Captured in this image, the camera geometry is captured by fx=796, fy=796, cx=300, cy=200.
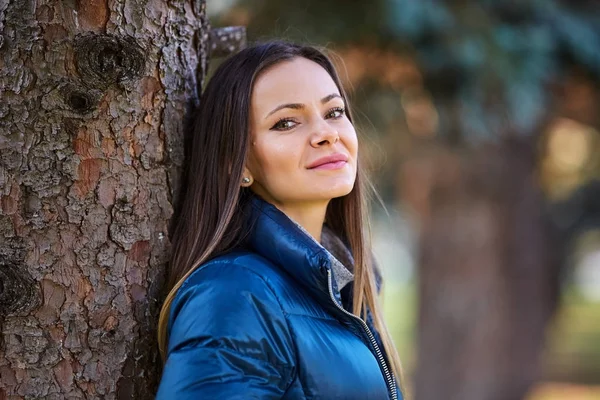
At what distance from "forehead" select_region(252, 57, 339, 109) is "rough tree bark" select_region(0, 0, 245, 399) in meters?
0.34

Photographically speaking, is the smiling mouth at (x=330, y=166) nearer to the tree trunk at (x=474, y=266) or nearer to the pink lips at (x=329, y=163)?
the pink lips at (x=329, y=163)

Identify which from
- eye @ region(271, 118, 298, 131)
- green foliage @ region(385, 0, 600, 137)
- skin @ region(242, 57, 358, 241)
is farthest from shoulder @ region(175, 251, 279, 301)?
green foliage @ region(385, 0, 600, 137)

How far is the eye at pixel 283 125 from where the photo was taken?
221cm

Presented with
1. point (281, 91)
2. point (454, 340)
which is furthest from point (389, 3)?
point (454, 340)

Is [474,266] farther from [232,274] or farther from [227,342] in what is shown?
[227,342]

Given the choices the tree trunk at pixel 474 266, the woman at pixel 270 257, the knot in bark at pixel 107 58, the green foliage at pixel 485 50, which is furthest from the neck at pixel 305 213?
the tree trunk at pixel 474 266

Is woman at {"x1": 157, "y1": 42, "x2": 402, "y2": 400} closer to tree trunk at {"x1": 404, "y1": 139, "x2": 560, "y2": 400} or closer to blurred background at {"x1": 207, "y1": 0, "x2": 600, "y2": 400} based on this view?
blurred background at {"x1": 207, "y1": 0, "x2": 600, "y2": 400}

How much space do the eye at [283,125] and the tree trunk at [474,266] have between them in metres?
4.69

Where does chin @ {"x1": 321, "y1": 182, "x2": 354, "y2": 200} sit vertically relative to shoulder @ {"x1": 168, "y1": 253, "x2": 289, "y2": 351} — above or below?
above

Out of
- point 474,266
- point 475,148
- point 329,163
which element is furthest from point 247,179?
point 474,266

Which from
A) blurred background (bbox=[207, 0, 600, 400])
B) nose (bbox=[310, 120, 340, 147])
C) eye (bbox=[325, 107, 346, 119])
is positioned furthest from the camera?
blurred background (bbox=[207, 0, 600, 400])

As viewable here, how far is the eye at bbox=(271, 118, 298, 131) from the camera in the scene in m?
2.21

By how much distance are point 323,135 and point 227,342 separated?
2.34 ft

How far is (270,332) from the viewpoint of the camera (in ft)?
5.91
